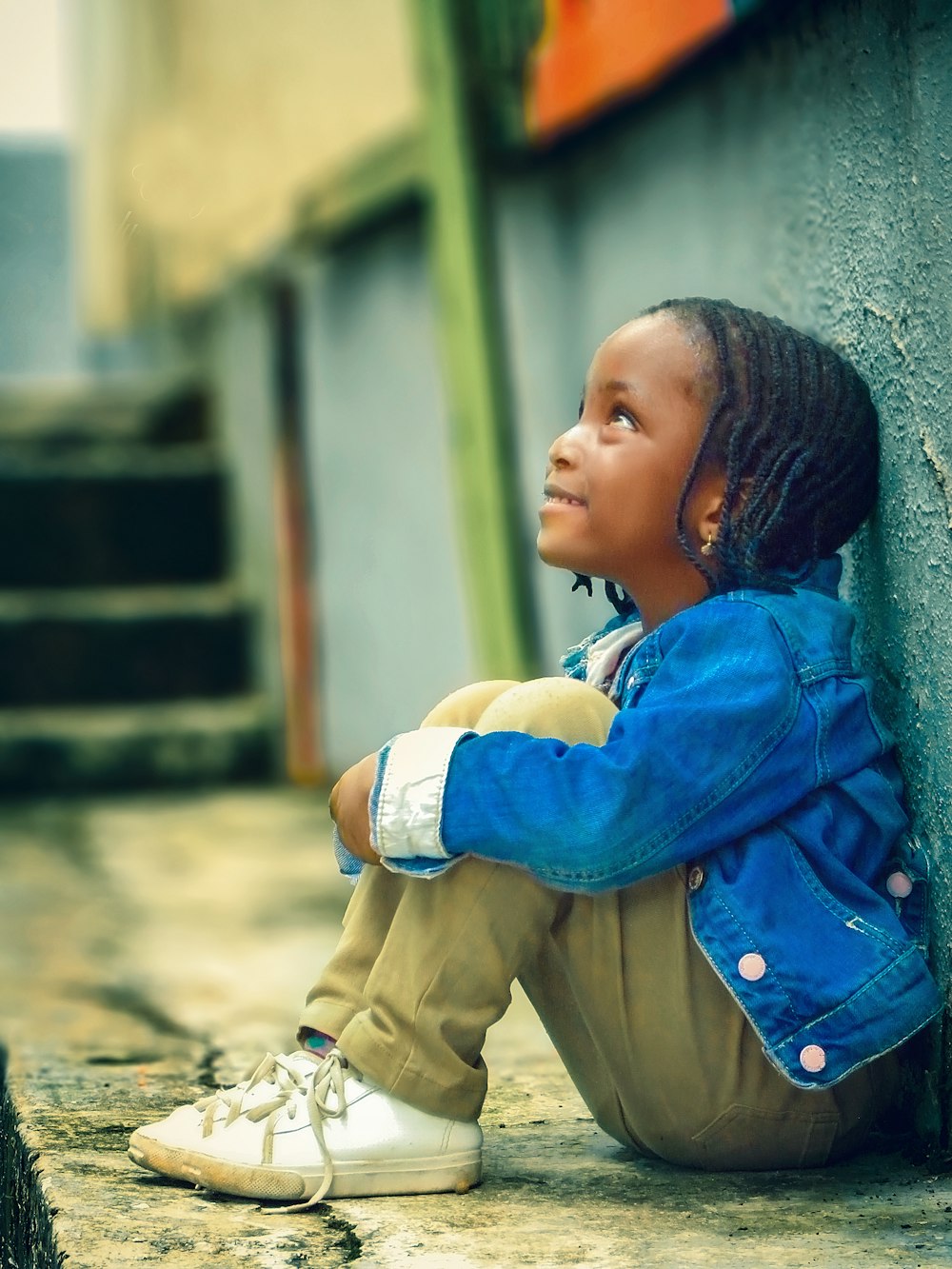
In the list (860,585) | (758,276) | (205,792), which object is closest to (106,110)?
(205,792)

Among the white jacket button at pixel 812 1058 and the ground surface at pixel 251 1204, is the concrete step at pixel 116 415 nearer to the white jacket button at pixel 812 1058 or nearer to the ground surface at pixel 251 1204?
the ground surface at pixel 251 1204

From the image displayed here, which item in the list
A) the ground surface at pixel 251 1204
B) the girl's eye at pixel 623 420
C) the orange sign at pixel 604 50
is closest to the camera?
the ground surface at pixel 251 1204

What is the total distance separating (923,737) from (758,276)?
2.48ft

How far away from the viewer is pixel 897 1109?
162cm

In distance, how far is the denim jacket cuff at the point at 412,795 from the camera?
1.41m

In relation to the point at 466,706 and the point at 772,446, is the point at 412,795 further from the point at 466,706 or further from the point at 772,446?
the point at 772,446

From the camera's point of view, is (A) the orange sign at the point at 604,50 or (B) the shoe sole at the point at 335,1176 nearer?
(B) the shoe sole at the point at 335,1176

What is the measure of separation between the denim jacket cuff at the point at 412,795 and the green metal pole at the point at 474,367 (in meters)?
1.81

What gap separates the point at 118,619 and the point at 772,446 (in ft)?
11.9

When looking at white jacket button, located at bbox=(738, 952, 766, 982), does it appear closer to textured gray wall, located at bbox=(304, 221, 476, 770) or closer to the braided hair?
the braided hair

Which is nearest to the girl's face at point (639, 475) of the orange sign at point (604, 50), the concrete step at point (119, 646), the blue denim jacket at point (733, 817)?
the blue denim jacket at point (733, 817)

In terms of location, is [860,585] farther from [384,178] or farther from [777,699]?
[384,178]

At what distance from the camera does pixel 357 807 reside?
1473 mm

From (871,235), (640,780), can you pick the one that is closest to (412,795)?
(640,780)
